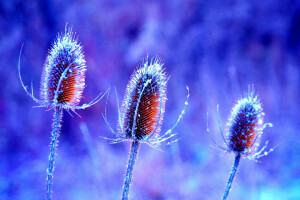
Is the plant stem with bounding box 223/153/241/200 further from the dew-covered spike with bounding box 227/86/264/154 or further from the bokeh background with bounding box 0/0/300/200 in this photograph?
the bokeh background with bounding box 0/0/300/200

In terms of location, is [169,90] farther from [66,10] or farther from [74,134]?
[66,10]

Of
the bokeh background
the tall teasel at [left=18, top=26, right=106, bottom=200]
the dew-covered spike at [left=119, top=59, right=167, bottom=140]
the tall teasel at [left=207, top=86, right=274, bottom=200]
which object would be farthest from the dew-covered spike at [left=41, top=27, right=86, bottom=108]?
Answer: the bokeh background

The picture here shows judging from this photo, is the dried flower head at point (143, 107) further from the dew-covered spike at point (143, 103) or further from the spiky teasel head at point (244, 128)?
the spiky teasel head at point (244, 128)

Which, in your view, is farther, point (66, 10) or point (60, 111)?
point (66, 10)

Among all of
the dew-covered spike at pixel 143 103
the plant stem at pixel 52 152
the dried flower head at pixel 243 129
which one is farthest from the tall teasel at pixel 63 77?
the dried flower head at pixel 243 129

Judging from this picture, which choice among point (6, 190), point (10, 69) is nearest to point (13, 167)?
point (6, 190)

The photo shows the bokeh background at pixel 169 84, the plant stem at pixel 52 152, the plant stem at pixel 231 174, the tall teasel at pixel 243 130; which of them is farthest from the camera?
the bokeh background at pixel 169 84
